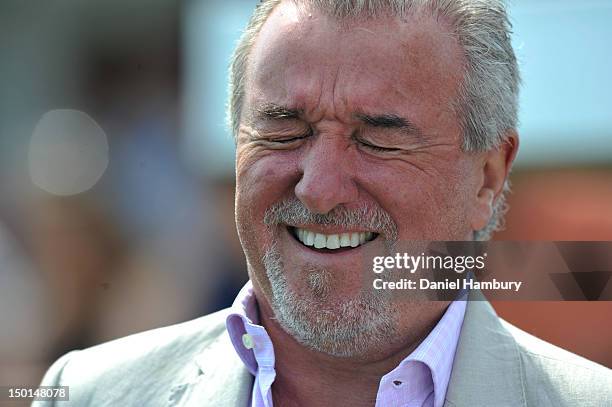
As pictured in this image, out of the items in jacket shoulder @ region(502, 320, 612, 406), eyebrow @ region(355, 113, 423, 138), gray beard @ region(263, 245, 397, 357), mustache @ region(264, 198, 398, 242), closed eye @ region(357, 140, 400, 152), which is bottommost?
jacket shoulder @ region(502, 320, 612, 406)

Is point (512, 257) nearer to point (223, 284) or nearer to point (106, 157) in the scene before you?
point (223, 284)

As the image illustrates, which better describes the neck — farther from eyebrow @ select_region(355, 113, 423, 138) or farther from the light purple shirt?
eyebrow @ select_region(355, 113, 423, 138)

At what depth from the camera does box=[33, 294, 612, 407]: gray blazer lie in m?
2.01

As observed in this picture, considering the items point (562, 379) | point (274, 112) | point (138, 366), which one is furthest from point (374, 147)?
point (138, 366)

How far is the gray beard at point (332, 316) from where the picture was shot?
2.01m

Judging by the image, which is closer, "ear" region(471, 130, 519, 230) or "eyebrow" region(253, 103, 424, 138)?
"eyebrow" region(253, 103, 424, 138)

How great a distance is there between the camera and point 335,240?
204cm

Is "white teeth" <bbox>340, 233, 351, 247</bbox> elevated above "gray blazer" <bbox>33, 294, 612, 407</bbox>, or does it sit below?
above

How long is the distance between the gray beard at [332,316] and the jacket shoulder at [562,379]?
0.38 m

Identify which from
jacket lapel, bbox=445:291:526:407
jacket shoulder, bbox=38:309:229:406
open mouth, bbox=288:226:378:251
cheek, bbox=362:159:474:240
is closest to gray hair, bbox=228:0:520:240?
cheek, bbox=362:159:474:240

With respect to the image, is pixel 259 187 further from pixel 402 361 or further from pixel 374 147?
pixel 402 361

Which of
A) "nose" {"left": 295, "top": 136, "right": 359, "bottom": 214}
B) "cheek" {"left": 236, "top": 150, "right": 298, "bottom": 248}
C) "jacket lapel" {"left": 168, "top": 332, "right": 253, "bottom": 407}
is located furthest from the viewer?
"jacket lapel" {"left": 168, "top": 332, "right": 253, "bottom": 407}

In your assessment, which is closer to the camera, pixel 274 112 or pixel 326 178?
pixel 326 178

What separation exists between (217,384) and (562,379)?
93 centimetres
